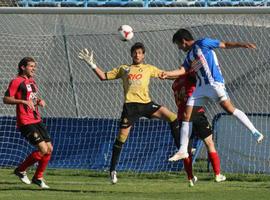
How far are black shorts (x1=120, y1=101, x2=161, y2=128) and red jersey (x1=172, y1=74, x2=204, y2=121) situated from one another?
20.3 inches

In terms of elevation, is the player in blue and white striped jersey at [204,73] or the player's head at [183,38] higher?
the player's head at [183,38]

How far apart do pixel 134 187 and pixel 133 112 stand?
1385mm

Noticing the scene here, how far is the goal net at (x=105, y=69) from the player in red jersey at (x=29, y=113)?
2.88 meters

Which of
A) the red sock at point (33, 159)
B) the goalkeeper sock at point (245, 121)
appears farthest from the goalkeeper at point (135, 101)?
the goalkeeper sock at point (245, 121)

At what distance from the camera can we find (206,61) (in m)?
12.6

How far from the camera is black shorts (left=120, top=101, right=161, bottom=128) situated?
1387 centimetres

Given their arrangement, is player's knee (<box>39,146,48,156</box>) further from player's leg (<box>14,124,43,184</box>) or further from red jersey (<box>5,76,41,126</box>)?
red jersey (<box>5,76,41,126</box>)

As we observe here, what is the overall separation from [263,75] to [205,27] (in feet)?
4.93

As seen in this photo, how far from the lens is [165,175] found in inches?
627

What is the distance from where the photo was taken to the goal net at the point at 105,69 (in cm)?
1728

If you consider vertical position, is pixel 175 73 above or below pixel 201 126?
above

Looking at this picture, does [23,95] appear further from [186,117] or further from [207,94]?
[207,94]

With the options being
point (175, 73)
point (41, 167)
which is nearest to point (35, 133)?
point (41, 167)

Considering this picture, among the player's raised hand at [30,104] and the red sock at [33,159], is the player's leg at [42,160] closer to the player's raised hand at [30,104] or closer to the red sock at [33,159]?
the red sock at [33,159]
